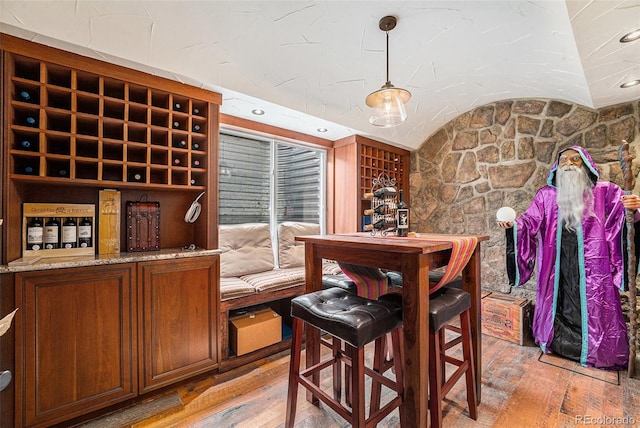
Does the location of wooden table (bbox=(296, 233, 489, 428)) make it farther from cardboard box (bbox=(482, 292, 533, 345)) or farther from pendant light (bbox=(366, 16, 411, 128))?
cardboard box (bbox=(482, 292, 533, 345))

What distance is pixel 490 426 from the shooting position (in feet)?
5.32

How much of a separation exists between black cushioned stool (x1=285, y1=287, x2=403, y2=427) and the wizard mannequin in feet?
5.61

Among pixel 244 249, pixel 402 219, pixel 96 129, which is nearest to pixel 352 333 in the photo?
pixel 402 219

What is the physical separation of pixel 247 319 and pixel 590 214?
300 cm

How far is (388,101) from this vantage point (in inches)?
70.2

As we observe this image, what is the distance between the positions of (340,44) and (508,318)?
2868 millimetres

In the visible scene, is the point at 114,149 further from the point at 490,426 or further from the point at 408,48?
the point at 490,426

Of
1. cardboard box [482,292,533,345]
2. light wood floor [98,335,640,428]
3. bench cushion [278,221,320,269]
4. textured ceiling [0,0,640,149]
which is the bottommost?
light wood floor [98,335,640,428]

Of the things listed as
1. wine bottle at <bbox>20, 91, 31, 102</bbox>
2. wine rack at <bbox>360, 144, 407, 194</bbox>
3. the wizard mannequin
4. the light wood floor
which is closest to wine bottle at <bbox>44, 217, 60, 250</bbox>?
wine bottle at <bbox>20, 91, 31, 102</bbox>

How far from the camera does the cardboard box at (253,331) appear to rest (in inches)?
89.6

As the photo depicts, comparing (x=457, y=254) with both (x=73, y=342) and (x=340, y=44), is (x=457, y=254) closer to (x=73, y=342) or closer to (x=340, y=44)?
(x=340, y=44)

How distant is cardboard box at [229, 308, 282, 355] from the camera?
7.46ft

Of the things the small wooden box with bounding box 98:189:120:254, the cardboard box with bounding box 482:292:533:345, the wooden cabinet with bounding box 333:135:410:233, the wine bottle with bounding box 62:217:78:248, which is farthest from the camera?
the wooden cabinet with bounding box 333:135:410:233

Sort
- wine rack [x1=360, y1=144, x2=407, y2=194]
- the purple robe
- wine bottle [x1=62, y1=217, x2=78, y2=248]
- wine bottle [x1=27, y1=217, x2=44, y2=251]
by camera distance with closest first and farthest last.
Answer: wine bottle [x1=27, y1=217, x2=44, y2=251]
wine bottle [x1=62, y1=217, x2=78, y2=248]
the purple robe
wine rack [x1=360, y1=144, x2=407, y2=194]
